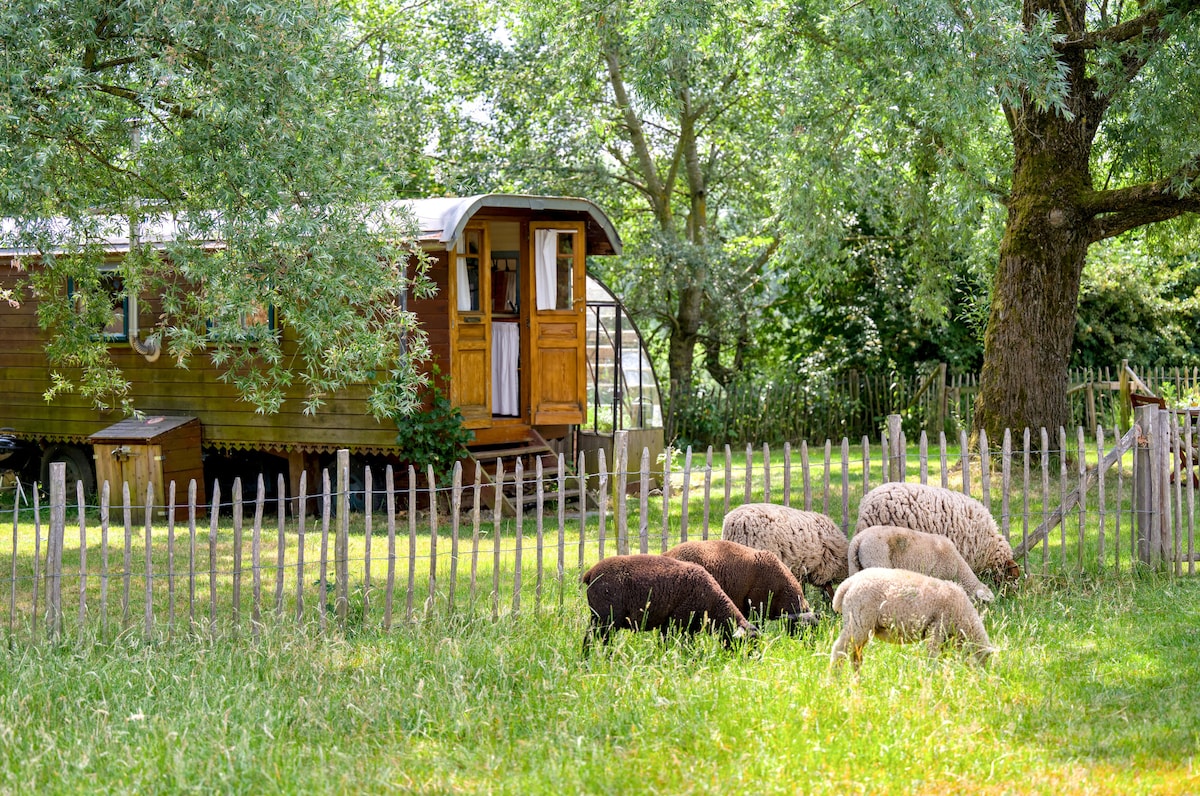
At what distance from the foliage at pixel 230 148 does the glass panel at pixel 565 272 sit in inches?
257

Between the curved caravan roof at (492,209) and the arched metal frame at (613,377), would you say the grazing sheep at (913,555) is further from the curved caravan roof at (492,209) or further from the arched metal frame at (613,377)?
the arched metal frame at (613,377)

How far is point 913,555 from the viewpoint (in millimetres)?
7660

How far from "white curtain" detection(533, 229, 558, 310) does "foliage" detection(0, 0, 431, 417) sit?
6261mm

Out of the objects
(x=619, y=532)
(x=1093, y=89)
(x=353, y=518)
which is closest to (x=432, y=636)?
(x=619, y=532)

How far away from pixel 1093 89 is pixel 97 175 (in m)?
11.1

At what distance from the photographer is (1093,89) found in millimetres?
14617

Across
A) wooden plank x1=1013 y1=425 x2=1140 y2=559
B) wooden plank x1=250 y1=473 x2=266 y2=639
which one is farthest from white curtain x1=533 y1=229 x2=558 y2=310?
wooden plank x1=250 y1=473 x2=266 y2=639

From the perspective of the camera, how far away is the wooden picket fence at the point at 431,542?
7.71 metres

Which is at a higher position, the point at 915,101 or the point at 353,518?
the point at 915,101

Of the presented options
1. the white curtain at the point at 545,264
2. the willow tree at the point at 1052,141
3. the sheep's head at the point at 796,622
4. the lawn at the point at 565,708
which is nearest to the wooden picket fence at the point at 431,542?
the lawn at the point at 565,708

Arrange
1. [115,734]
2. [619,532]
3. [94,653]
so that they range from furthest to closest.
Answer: [619,532] < [94,653] < [115,734]

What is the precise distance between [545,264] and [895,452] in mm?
7234

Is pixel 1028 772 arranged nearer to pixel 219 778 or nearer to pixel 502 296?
pixel 219 778

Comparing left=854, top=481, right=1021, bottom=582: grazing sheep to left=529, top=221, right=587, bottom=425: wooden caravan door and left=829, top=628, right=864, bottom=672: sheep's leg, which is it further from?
left=529, top=221, right=587, bottom=425: wooden caravan door
